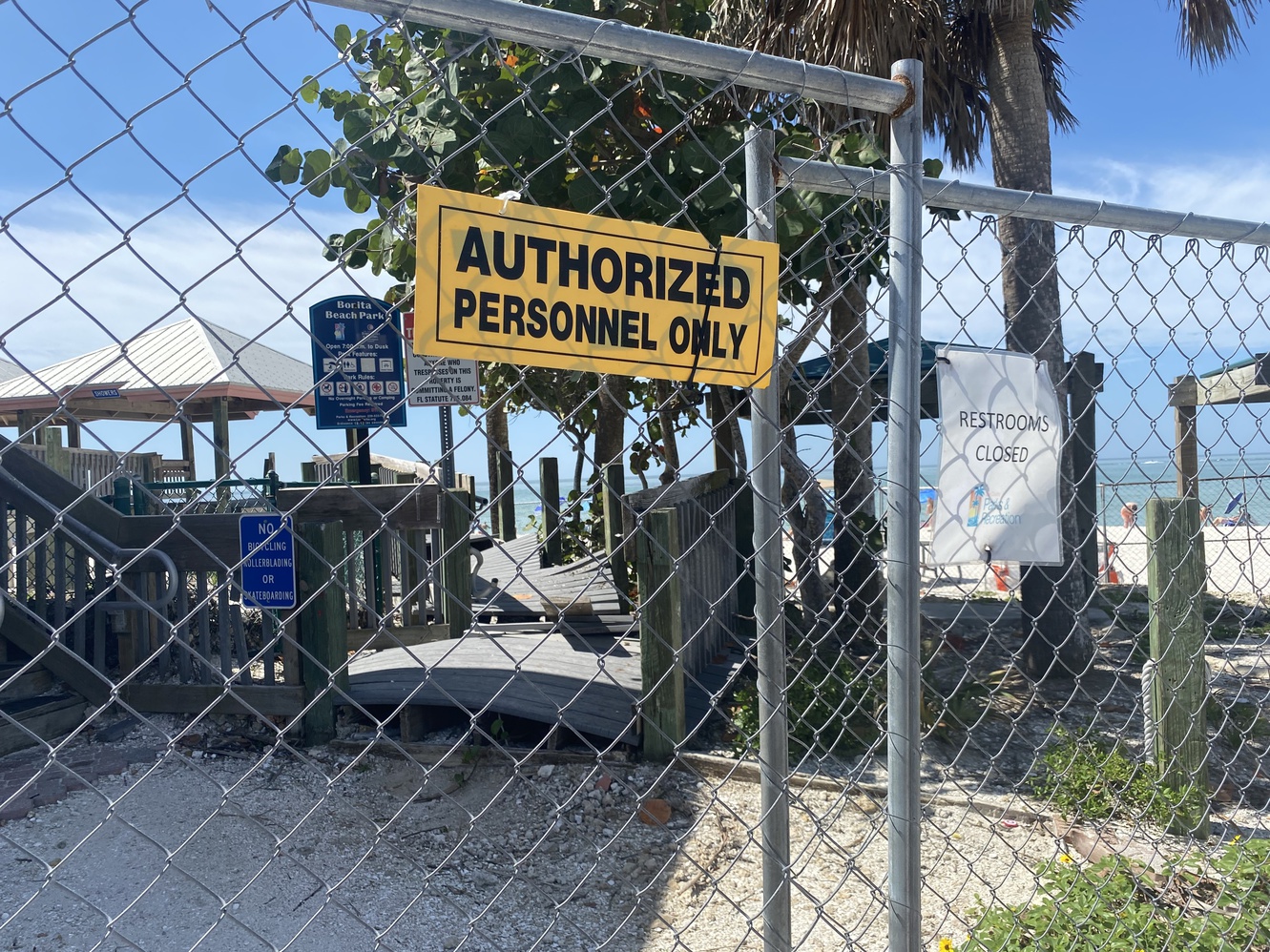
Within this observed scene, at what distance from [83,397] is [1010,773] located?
9841 millimetres

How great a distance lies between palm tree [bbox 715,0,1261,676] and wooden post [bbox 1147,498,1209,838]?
1592mm

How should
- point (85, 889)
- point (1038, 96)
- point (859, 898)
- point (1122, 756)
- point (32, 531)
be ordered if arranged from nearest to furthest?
point (85, 889) → point (859, 898) → point (1122, 756) → point (32, 531) → point (1038, 96)

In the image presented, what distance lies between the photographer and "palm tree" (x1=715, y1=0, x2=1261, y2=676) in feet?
21.2

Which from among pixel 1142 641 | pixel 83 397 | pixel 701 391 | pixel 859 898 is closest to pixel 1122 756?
pixel 859 898

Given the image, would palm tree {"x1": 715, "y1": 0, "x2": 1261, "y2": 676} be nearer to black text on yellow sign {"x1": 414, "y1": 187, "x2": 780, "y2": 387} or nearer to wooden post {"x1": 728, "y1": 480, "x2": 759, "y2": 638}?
wooden post {"x1": 728, "y1": 480, "x2": 759, "y2": 638}

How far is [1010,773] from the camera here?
493 centimetres

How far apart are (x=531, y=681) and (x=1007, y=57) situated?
226 inches

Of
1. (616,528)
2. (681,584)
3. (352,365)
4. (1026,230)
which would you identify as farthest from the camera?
(616,528)

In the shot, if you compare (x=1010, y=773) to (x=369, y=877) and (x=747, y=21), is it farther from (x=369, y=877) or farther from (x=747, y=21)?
(x=747, y=21)

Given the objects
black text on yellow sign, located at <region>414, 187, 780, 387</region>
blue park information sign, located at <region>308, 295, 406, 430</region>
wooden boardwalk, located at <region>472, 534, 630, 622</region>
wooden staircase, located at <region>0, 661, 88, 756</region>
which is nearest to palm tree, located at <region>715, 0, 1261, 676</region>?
wooden boardwalk, located at <region>472, 534, 630, 622</region>

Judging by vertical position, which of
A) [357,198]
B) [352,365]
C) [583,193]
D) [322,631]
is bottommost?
[322,631]

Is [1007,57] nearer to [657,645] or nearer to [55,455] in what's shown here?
[657,645]

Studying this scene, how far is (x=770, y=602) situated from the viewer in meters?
1.76

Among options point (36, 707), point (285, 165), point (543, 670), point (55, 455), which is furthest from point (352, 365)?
point (55, 455)
